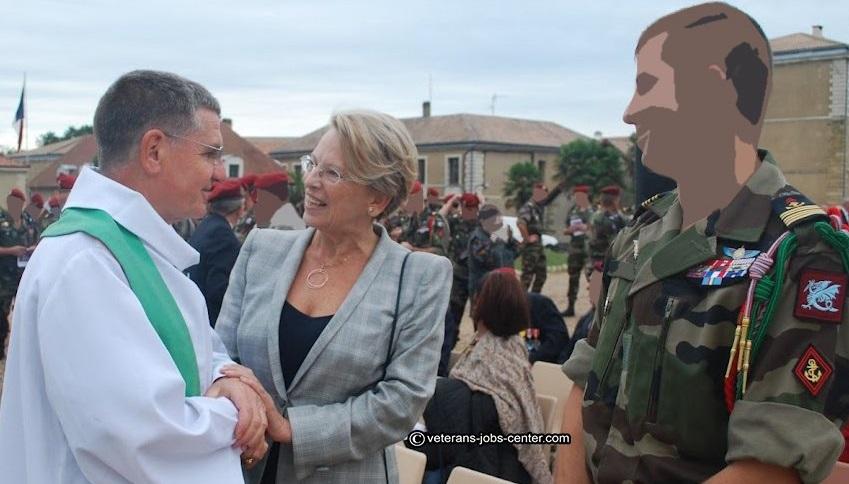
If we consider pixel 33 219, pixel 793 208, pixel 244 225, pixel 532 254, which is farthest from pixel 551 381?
pixel 33 219

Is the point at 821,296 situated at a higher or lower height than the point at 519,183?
higher

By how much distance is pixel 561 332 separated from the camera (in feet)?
21.0

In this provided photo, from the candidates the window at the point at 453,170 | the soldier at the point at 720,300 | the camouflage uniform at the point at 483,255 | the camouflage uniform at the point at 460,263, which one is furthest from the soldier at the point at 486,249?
the window at the point at 453,170

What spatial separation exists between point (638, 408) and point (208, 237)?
13.0 feet

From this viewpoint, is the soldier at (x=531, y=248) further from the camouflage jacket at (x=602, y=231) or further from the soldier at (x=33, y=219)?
the soldier at (x=33, y=219)

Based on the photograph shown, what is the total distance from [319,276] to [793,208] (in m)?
1.41

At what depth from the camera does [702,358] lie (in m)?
1.79

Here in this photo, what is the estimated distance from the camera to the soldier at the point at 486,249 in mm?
10586

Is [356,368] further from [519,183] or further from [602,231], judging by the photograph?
[519,183]

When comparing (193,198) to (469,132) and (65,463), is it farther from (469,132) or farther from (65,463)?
(469,132)

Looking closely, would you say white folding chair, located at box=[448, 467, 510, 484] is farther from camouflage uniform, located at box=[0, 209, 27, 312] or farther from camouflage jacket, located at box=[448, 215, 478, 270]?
camouflage uniform, located at box=[0, 209, 27, 312]

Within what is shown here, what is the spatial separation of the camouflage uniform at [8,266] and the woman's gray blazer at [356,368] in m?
9.23

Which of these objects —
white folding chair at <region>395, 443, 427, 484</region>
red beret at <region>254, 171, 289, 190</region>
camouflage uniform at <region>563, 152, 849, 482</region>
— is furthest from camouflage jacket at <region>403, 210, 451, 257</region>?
camouflage uniform at <region>563, 152, 849, 482</region>

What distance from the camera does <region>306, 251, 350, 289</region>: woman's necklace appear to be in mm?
2547
